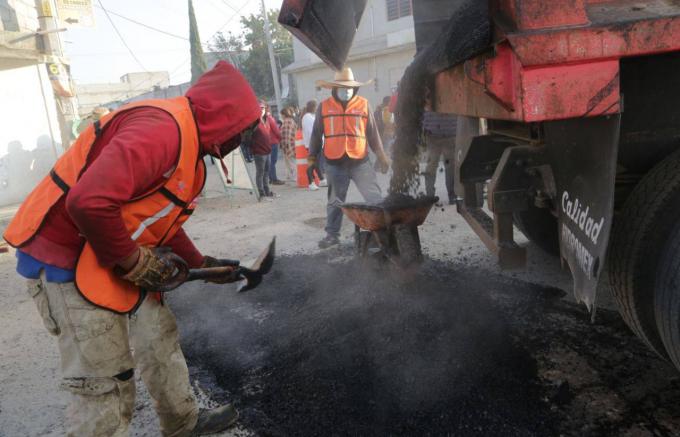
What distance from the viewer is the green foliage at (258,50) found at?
34.6 m

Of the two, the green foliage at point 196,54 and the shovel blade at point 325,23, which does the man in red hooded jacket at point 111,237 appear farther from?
the green foliage at point 196,54

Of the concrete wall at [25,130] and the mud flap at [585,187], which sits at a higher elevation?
the concrete wall at [25,130]

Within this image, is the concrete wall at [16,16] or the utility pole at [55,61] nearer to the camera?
the concrete wall at [16,16]

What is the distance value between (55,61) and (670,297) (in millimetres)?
13755

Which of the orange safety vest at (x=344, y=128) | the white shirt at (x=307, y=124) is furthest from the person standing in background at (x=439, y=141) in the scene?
the white shirt at (x=307, y=124)

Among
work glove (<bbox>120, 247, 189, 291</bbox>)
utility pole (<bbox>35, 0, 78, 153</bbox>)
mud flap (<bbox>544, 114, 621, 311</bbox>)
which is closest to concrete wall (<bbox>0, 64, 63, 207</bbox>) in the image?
utility pole (<bbox>35, 0, 78, 153</bbox>)

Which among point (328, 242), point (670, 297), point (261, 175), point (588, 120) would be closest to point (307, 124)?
point (261, 175)

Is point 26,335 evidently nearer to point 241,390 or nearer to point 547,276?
point 241,390

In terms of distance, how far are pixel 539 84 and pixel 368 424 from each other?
1.72 meters

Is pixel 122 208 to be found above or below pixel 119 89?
below

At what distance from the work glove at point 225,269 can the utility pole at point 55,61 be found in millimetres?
10503

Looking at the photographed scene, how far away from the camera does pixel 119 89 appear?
162ft

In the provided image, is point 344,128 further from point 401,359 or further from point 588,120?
point 588,120

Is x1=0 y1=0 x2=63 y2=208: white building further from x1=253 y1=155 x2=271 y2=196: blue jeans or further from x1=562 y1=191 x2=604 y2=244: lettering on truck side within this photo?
x1=562 y1=191 x2=604 y2=244: lettering on truck side
